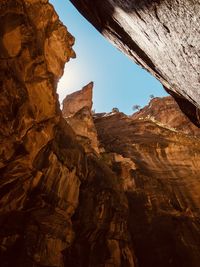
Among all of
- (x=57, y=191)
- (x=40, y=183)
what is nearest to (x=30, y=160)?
(x=40, y=183)

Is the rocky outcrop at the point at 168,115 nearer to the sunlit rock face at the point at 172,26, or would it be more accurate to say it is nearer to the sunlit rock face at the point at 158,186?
the sunlit rock face at the point at 158,186

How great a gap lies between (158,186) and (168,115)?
102ft

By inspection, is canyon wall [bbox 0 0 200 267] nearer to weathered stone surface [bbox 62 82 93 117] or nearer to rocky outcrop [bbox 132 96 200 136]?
weathered stone surface [bbox 62 82 93 117]

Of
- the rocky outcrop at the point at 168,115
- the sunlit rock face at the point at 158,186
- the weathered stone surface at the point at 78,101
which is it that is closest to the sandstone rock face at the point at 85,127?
the sunlit rock face at the point at 158,186

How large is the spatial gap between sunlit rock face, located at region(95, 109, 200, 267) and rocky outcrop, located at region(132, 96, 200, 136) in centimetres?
1319

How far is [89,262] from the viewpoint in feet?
57.4

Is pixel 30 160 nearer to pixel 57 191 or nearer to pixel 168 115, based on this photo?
pixel 57 191

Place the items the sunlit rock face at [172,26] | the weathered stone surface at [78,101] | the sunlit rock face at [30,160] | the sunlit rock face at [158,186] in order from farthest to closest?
Answer: the weathered stone surface at [78,101]
the sunlit rock face at [158,186]
the sunlit rock face at [30,160]
the sunlit rock face at [172,26]

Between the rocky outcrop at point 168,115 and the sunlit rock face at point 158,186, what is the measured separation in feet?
43.3

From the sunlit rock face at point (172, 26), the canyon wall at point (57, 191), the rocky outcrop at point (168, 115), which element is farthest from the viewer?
the rocky outcrop at point (168, 115)

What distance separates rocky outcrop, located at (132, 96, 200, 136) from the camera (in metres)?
52.8

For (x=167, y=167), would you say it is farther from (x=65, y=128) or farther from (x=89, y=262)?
(x=89, y=262)

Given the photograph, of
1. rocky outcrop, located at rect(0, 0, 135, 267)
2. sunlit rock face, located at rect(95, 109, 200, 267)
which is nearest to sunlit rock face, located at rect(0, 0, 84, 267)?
rocky outcrop, located at rect(0, 0, 135, 267)

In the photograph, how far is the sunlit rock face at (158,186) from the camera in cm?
2094
